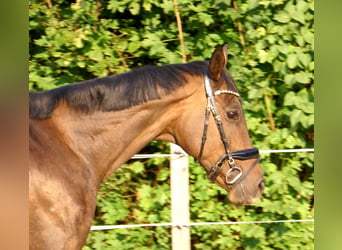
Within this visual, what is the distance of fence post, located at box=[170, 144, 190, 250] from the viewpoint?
12.4 ft

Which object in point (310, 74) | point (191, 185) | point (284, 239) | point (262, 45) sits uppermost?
point (262, 45)

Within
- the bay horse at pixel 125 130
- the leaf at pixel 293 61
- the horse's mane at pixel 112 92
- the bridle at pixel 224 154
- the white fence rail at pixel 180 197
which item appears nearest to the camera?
the bay horse at pixel 125 130

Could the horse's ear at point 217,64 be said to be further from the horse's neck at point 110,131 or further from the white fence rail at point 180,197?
the white fence rail at point 180,197

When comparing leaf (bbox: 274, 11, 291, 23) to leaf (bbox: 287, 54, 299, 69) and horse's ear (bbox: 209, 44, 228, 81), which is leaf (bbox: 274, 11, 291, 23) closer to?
leaf (bbox: 287, 54, 299, 69)

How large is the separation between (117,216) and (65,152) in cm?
205

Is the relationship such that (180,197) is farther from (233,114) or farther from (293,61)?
(293,61)

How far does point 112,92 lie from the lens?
100 inches

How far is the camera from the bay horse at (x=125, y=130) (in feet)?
7.60

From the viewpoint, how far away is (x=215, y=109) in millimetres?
2611

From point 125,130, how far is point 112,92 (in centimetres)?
20

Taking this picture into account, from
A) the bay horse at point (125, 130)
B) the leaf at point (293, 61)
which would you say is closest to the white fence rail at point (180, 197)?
the bay horse at point (125, 130)

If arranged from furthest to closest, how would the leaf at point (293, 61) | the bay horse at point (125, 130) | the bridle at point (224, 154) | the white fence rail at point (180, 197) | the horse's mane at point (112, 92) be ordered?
the leaf at point (293, 61), the white fence rail at point (180, 197), the bridle at point (224, 154), the horse's mane at point (112, 92), the bay horse at point (125, 130)
